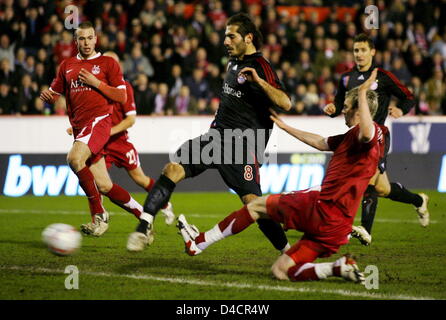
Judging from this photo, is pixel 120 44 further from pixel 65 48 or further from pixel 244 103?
pixel 244 103

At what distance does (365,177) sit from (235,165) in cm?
137

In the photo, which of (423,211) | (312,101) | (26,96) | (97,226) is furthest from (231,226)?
(312,101)

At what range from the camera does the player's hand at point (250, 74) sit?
7.21 m

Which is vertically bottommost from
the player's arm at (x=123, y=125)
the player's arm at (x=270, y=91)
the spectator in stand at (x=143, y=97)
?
the spectator in stand at (x=143, y=97)

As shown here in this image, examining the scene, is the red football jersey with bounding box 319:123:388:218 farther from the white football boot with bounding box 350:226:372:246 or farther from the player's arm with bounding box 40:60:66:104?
the player's arm with bounding box 40:60:66:104

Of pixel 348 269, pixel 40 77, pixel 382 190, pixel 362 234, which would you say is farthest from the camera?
pixel 40 77

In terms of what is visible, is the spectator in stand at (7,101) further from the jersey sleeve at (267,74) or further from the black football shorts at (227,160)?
the jersey sleeve at (267,74)

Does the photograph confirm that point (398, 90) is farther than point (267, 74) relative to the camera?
Yes

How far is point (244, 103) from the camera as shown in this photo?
25.6ft

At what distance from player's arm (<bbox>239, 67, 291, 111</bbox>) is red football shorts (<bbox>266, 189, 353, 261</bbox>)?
0.87 m

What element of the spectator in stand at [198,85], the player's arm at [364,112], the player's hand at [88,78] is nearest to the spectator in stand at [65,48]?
the spectator in stand at [198,85]

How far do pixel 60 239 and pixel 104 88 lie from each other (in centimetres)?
222

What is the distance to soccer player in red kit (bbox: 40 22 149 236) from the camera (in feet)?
30.4
